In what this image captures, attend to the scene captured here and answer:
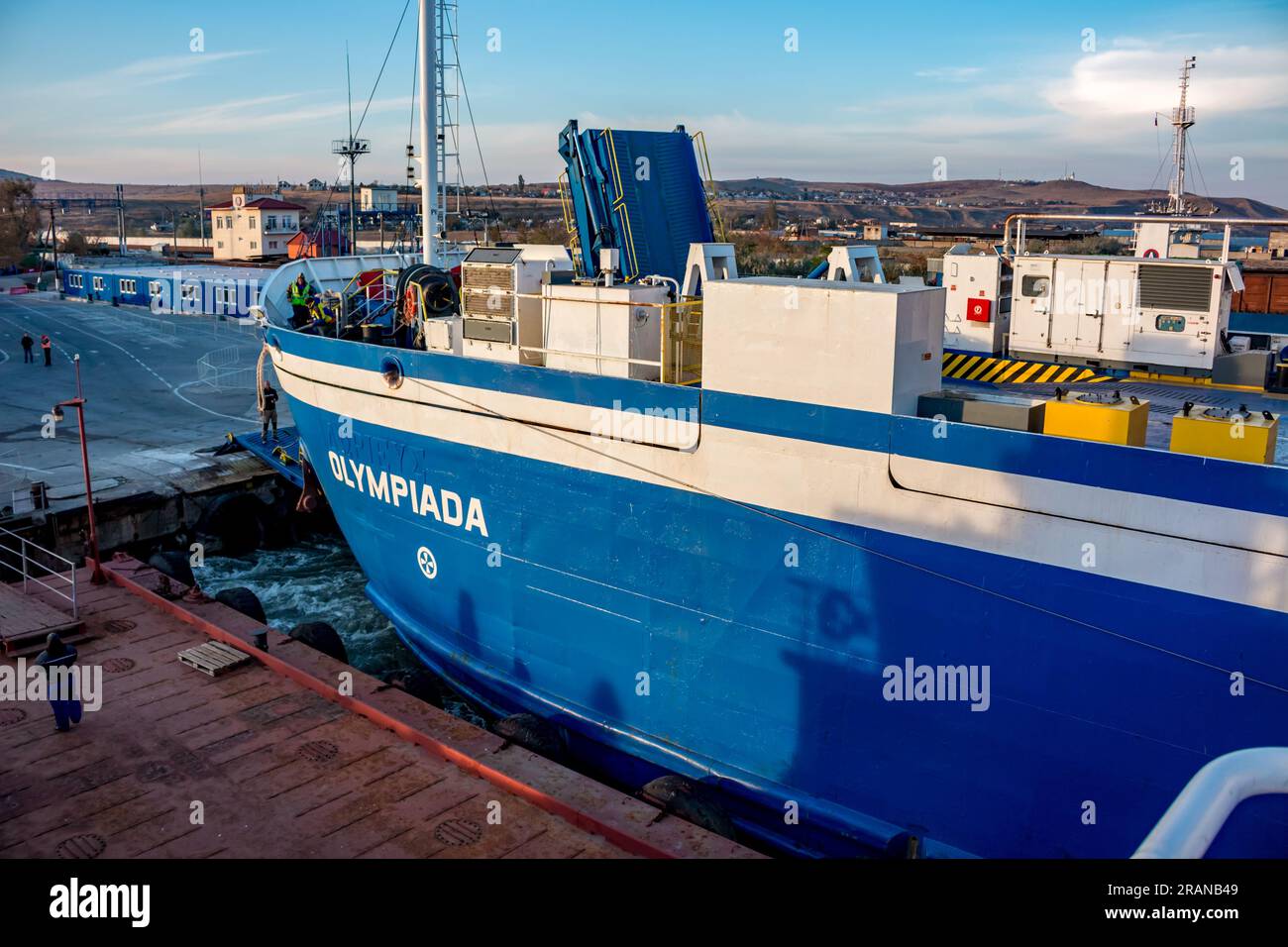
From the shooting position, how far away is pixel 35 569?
17609 millimetres

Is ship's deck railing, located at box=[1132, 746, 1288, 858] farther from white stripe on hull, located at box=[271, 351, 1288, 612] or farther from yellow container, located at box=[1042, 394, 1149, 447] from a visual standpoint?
yellow container, located at box=[1042, 394, 1149, 447]

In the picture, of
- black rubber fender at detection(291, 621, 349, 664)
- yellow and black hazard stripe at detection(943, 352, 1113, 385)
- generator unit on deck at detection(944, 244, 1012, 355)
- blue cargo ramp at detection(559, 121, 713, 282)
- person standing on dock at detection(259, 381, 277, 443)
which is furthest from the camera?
person standing on dock at detection(259, 381, 277, 443)

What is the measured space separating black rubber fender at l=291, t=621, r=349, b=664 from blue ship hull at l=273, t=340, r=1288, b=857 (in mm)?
1930

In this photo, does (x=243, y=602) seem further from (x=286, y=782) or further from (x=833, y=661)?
(x=833, y=661)

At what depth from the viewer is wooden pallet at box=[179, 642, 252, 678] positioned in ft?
41.2

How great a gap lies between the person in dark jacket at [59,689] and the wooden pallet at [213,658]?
1.44 metres

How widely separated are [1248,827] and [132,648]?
13234 mm

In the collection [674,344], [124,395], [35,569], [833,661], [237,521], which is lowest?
[237,521]

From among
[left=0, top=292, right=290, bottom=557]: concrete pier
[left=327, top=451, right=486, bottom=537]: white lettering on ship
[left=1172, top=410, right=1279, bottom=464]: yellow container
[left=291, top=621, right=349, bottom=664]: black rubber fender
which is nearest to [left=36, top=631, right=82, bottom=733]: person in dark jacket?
[left=291, top=621, right=349, bottom=664]: black rubber fender

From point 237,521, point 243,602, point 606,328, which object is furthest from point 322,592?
point 606,328

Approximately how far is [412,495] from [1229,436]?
414 inches

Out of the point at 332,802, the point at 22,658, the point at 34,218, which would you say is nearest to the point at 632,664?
the point at 332,802
